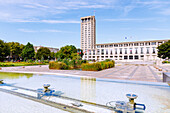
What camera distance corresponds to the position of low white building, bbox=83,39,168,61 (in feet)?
267

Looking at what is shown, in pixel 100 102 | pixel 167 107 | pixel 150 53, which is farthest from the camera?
pixel 150 53

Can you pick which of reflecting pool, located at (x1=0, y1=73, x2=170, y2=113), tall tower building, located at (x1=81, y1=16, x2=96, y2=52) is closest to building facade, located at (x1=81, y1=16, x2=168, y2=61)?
tall tower building, located at (x1=81, y1=16, x2=96, y2=52)

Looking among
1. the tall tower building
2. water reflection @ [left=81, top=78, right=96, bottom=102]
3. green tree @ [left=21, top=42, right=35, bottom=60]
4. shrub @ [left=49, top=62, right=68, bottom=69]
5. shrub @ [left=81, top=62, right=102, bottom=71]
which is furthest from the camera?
the tall tower building

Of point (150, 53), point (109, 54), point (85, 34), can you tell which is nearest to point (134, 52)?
point (150, 53)

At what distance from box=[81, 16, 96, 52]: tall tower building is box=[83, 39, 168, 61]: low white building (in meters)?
32.0

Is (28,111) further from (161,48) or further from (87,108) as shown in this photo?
(161,48)

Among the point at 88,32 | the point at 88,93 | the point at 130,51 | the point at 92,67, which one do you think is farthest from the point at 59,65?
the point at 88,32

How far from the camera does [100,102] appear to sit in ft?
16.4

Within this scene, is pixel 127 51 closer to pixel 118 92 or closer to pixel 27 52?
pixel 27 52

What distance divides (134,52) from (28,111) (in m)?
89.4

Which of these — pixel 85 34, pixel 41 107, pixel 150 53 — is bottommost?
pixel 41 107

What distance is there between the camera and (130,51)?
284 ft

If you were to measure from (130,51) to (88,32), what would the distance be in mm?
58370

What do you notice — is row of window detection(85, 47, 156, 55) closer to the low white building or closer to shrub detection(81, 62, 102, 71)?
the low white building
